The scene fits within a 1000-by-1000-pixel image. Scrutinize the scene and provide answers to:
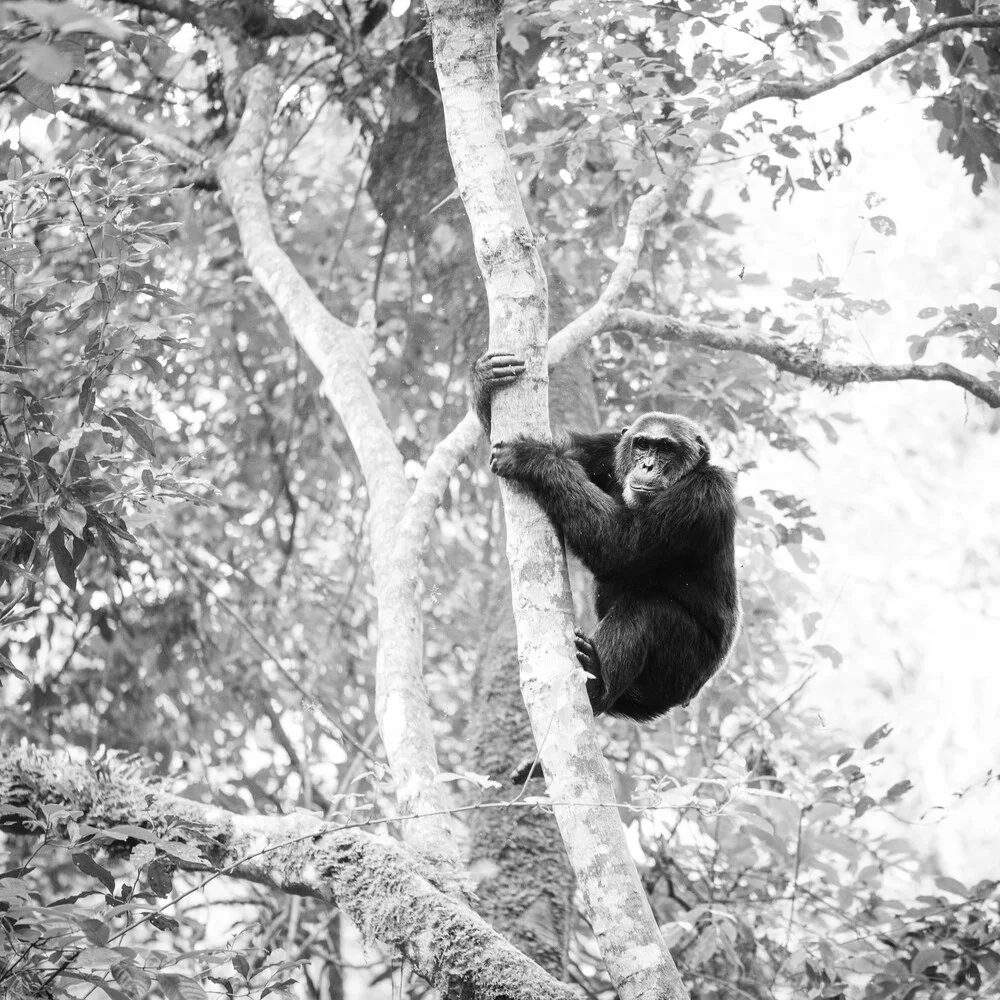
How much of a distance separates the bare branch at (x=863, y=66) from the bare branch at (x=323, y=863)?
4010 millimetres

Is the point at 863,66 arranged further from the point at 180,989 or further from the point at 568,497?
the point at 180,989

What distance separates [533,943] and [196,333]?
5.20m

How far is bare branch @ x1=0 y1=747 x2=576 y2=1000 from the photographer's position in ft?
9.61

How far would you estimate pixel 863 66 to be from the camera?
17.5 feet

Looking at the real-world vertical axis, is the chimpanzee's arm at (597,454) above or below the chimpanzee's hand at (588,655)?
above

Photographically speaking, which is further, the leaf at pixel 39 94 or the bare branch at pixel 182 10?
the bare branch at pixel 182 10

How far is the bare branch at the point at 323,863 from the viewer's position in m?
2.93

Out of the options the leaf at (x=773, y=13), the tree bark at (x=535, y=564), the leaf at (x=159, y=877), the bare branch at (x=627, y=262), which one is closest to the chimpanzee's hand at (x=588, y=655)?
the tree bark at (x=535, y=564)

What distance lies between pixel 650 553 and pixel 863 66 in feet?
9.44

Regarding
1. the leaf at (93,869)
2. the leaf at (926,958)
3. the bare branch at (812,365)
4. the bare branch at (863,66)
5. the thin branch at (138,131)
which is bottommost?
the leaf at (926,958)

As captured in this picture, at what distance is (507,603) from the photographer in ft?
19.3

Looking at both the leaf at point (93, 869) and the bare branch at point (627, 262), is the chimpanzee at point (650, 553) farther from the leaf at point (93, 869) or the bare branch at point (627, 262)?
the leaf at point (93, 869)

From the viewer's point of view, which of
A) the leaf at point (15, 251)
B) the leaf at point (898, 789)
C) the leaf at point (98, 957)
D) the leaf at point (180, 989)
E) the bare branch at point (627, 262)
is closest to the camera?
the leaf at point (98, 957)

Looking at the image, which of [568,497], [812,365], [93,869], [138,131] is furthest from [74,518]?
[138,131]
